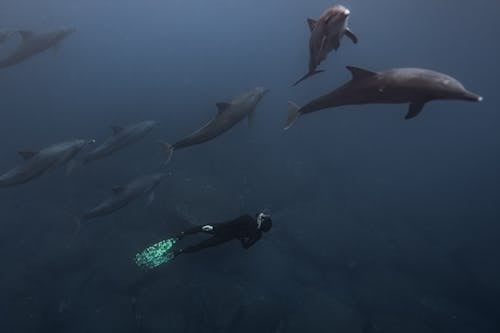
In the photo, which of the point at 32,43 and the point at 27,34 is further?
the point at 32,43

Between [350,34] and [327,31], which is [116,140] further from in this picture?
[327,31]

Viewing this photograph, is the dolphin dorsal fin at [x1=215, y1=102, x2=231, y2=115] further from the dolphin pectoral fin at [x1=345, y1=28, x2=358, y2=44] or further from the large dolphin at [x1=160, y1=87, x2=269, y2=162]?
the dolphin pectoral fin at [x1=345, y1=28, x2=358, y2=44]

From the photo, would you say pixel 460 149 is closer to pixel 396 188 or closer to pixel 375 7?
pixel 396 188

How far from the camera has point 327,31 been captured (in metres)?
5.28

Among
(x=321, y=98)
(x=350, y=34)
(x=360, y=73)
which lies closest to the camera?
(x=360, y=73)

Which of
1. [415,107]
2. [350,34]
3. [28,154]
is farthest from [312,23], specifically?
[28,154]

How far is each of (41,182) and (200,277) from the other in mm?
9529

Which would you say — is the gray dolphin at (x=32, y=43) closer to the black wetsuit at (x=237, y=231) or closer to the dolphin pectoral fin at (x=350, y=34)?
the black wetsuit at (x=237, y=231)

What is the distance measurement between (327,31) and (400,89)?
1188 mm

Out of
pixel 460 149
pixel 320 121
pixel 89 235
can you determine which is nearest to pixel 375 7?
pixel 460 149

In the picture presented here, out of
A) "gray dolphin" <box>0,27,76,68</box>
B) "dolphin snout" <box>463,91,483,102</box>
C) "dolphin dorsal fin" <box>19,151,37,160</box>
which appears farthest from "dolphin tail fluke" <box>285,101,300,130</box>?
"gray dolphin" <box>0,27,76,68</box>

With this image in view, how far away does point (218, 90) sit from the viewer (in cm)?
2820

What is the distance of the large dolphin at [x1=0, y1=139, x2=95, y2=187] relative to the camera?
1138cm

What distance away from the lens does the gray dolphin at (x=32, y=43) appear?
1522cm
